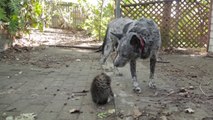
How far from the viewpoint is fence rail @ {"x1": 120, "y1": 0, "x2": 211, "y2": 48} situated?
333 inches

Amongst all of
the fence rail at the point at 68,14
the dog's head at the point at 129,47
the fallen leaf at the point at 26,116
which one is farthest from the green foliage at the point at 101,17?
the fallen leaf at the point at 26,116

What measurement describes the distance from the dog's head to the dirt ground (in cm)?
53

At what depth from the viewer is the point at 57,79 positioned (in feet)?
15.6

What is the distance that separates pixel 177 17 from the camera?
28.1ft

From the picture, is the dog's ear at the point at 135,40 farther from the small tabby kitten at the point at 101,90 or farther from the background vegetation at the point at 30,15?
the background vegetation at the point at 30,15

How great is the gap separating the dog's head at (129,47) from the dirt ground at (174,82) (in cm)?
53

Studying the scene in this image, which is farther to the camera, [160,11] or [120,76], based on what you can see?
[160,11]

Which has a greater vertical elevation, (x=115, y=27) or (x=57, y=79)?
(x=115, y=27)

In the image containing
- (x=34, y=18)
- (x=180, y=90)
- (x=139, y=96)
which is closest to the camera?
(x=139, y=96)

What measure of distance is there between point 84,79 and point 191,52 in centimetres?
456

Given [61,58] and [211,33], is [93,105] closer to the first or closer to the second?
[61,58]

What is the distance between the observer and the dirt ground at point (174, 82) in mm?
3004

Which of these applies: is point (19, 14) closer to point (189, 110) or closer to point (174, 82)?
point (174, 82)

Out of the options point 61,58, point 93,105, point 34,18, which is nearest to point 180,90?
point 93,105
